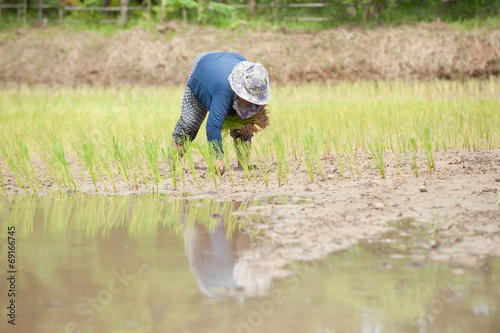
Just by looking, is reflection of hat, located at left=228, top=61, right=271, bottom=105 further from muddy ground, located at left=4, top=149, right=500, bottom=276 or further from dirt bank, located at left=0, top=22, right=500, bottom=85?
dirt bank, located at left=0, top=22, right=500, bottom=85

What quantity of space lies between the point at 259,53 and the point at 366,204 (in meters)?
12.0

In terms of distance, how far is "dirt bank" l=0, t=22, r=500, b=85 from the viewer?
13898 mm

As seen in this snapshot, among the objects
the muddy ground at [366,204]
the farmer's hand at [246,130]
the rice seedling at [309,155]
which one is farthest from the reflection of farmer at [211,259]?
the farmer's hand at [246,130]

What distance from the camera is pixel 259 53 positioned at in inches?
603

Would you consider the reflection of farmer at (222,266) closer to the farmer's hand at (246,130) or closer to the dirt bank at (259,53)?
the farmer's hand at (246,130)

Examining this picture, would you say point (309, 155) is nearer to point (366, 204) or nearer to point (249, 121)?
point (249, 121)

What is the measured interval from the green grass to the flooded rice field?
54.3 inches

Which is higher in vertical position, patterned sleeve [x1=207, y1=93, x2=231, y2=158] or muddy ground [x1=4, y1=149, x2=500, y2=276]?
patterned sleeve [x1=207, y1=93, x2=231, y2=158]

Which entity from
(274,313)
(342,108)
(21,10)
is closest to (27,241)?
(274,313)

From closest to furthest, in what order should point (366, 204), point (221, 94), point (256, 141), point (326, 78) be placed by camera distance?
point (366, 204) < point (221, 94) < point (256, 141) < point (326, 78)

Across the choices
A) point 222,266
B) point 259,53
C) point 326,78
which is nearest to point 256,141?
point 222,266

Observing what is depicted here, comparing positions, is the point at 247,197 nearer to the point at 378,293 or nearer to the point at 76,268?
the point at 76,268

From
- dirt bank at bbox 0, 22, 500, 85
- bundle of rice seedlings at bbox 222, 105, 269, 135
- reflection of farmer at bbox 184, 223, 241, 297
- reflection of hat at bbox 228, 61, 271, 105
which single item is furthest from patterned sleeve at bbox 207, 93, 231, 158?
dirt bank at bbox 0, 22, 500, 85

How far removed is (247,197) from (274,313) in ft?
6.83
